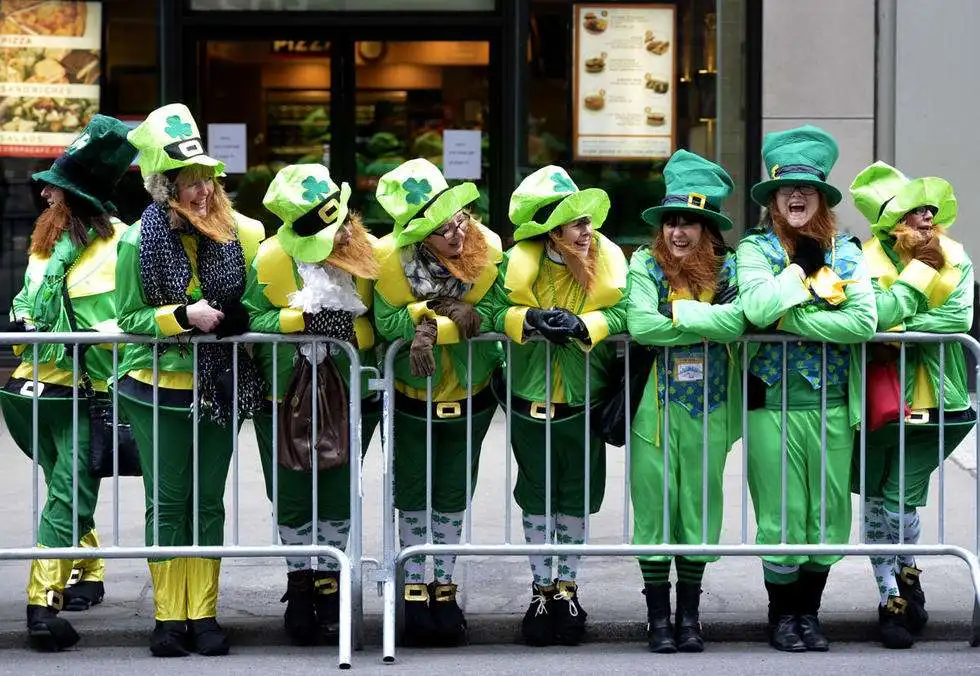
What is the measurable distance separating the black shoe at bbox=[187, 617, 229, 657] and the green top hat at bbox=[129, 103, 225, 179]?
5.71 feet

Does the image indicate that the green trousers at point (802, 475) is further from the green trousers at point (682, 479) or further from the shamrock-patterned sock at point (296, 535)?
the shamrock-patterned sock at point (296, 535)

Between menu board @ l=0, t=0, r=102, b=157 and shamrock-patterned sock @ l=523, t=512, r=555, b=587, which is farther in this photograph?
menu board @ l=0, t=0, r=102, b=157

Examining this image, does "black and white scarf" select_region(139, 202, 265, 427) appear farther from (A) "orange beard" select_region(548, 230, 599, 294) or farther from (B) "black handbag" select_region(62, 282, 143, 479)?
(A) "orange beard" select_region(548, 230, 599, 294)

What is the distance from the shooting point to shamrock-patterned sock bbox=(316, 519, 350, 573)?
22.0ft

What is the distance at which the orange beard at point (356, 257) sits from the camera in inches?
251

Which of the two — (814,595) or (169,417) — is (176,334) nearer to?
(169,417)

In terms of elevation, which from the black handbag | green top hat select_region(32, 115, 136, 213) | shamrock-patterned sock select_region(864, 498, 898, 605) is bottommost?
shamrock-patterned sock select_region(864, 498, 898, 605)

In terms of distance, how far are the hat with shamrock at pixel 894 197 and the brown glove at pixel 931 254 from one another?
14 centimetres

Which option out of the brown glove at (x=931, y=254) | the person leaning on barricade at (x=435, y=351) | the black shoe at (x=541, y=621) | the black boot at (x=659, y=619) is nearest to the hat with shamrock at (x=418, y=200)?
the person leaning on barricade at (x=435, y=351)

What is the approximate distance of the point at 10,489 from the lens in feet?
31.0

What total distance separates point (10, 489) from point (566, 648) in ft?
13.3

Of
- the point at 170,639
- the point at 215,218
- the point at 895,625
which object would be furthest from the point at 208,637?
the point at 895,625

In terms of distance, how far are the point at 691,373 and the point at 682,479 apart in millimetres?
409

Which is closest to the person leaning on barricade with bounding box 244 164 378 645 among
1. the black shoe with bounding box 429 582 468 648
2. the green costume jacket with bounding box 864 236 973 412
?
the black shoe with bounding box 429 582 468 648
